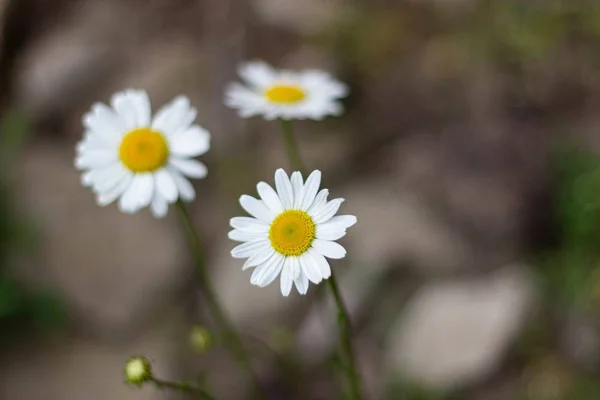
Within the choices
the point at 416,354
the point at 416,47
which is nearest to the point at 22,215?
the point at 416,354

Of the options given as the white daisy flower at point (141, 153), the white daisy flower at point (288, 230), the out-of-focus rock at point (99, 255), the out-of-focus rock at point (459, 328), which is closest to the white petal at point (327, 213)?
the white daisy flower at point (288, 230)

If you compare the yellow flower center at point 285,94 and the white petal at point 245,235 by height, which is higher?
the yellow flower center at point 285,94

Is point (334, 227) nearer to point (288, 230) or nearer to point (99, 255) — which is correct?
point (288, 230)

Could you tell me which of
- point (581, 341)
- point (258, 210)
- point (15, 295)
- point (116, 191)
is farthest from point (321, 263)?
point (15, 295)

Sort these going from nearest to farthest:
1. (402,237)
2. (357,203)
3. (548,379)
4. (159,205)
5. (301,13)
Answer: (159,205), (548,379), (402,237), (357,203), (301,13)

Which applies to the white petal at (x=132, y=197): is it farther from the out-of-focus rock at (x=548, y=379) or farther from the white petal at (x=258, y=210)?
the out-of-focus rock at (x=548, y=379)

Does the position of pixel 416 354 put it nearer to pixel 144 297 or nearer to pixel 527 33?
pixel 144 297

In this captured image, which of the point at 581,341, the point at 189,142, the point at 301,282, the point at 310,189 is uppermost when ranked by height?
the point at 189,142
